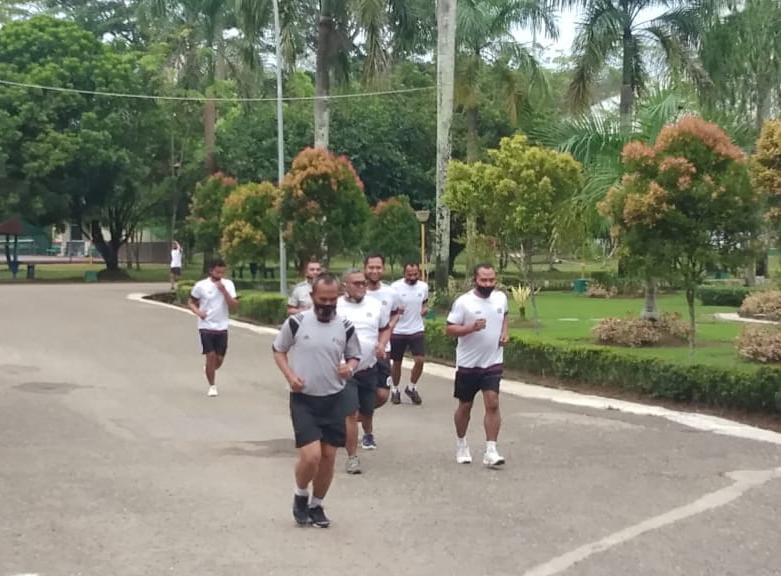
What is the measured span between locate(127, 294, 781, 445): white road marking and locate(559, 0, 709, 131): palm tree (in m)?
12.5

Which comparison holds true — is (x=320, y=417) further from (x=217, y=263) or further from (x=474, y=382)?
(x=217, y=263)

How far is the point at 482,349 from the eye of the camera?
8953 millimetres

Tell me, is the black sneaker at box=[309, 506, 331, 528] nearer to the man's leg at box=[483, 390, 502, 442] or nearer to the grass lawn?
the man's leg at box=[483, 390, 502, 442]

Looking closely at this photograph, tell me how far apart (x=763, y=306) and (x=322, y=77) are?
13328 millimetres

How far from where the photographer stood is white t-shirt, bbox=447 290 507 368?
891 centimetres

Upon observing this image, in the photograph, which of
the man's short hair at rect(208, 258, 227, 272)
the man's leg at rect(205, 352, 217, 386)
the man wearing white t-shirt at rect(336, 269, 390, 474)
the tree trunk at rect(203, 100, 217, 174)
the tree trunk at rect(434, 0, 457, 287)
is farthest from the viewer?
the tree trunk at rect(203, 100, 217, 174)

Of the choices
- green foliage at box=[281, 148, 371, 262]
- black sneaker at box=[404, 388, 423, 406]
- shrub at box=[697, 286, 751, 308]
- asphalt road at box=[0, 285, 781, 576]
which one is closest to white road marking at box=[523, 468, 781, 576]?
asphalt road at box=[0, 285, 781, 576]

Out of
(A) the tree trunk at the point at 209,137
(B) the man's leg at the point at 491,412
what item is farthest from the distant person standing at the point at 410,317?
(A) the tree trunk at the point at 209,137

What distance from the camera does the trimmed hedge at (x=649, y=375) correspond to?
1179 centimetres

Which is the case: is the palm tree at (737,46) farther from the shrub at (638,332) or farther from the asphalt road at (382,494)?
the asphalt road at (382,494)

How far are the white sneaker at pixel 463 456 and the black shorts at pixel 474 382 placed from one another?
0.44 meters

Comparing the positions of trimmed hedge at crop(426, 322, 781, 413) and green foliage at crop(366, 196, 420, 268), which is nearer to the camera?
trimmed hedge at crop(426, 322, 781, 413)

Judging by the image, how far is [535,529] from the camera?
6.93m

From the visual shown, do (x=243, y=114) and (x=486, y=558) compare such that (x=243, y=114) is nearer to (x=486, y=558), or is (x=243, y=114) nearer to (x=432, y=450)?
(x=432, y=450)
